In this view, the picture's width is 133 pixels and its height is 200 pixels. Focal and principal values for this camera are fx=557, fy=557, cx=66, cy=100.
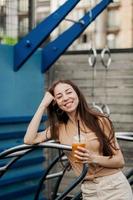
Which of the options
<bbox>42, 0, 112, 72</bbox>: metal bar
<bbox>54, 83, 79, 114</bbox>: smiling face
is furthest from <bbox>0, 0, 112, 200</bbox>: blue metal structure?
<bbox>54, 83, 79, 114</bbox>: smiling face

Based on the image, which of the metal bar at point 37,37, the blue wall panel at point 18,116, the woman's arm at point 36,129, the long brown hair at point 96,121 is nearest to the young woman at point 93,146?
the long brown hair at point 96,121

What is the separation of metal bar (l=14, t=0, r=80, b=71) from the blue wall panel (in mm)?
72

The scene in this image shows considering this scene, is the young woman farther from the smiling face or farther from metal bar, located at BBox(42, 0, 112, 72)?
metal bar, located at BBox(42, 0, 112, 72)

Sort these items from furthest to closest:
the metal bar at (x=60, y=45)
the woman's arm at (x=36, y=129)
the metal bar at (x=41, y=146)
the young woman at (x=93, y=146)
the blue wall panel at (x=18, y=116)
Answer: the metal bar at (x=60, y=45)
the blue wall panel at (x=18, y=116)
the woman's arm at (x=36, y=129)
the metal bar at (x=41, y=146)
the young woman at (x=93, y=146)

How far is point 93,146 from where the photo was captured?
290cm

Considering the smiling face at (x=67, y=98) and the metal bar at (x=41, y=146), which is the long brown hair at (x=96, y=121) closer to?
the smiling face at (x=67, y=98)

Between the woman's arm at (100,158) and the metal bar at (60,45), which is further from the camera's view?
the metal bar at (60,45)

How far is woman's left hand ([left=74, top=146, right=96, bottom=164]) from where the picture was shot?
2.77 meters

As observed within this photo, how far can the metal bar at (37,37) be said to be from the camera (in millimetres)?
4844

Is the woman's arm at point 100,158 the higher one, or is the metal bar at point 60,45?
the metal bar at point 60,45

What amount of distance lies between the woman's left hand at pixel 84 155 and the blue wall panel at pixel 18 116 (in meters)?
1.69

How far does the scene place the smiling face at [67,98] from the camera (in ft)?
9.72

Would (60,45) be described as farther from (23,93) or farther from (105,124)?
(105,124)

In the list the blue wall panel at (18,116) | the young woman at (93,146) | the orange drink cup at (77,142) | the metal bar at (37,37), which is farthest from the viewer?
the metal bar at (37,37)
